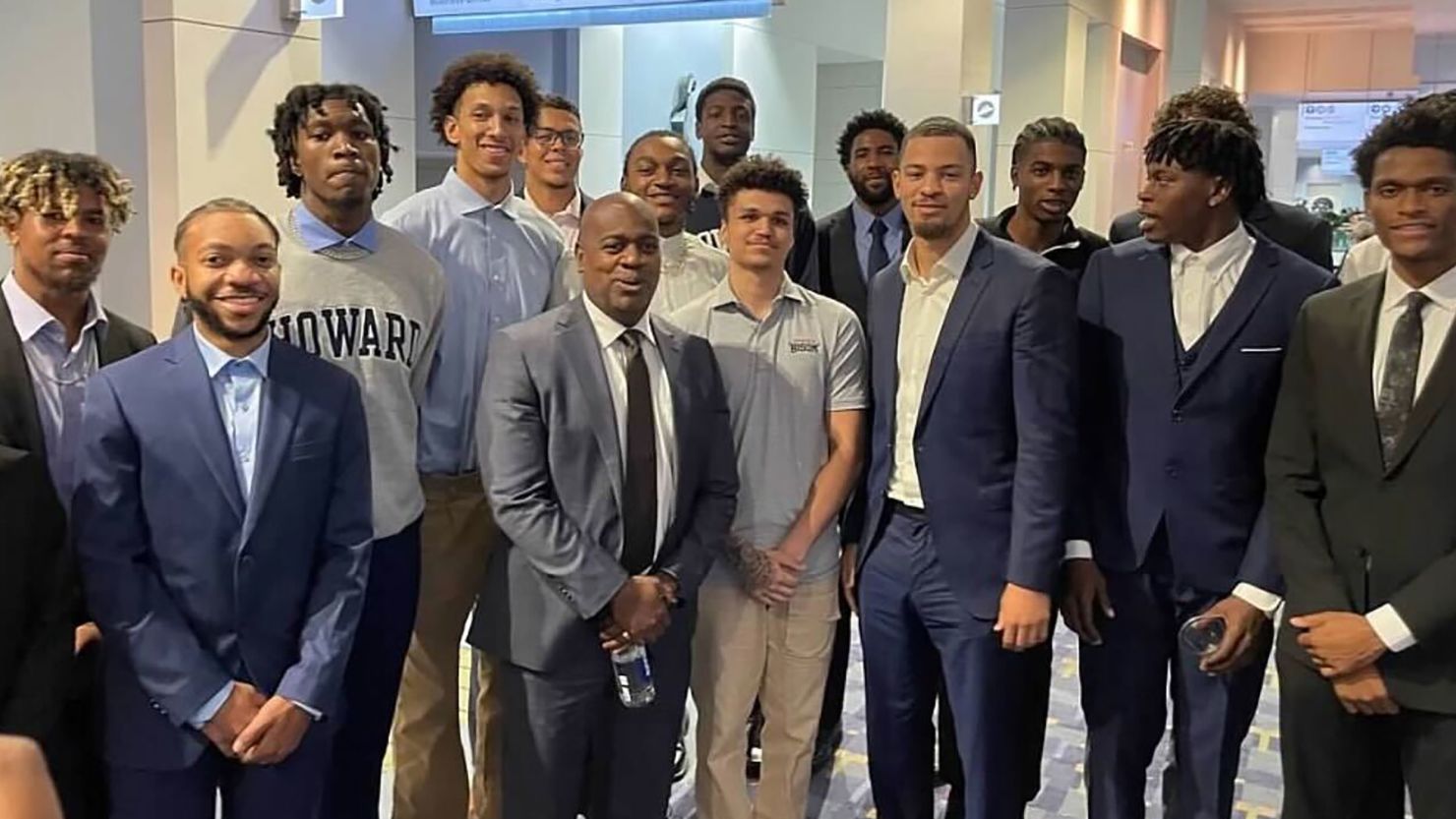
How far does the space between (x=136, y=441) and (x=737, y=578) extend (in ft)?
4.19

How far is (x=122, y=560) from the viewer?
211 centimetres

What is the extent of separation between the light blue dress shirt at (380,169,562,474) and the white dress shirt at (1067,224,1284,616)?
1450 mm

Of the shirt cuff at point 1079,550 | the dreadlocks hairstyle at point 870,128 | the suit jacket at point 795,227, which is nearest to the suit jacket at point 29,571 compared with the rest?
the suit jacket at point 795,227

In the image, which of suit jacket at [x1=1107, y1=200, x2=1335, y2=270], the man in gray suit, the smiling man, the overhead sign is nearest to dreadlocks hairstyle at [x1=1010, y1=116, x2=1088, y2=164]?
suit jacket at [x1=1107, y1=200, x2=1335, y2=270]

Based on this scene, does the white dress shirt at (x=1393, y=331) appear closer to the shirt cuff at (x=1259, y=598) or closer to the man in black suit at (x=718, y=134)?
the shirt cuff at (x=1259, y=598)

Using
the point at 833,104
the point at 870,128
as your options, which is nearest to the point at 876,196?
the point at 870,128

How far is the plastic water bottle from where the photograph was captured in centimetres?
253

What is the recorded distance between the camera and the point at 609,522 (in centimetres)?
250

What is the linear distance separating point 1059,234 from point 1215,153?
0.77m

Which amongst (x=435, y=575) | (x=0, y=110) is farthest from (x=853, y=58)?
(x=435, y=575)

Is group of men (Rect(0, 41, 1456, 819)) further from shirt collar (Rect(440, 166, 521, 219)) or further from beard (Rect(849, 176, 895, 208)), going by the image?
beard (Rect(849, 176, 895, 208))

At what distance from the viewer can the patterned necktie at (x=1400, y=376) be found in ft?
7.36

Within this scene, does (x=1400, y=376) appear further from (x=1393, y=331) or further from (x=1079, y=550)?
(x=1079, y=550)

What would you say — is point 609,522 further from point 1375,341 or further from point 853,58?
point 853,58
